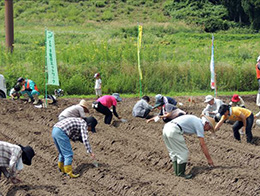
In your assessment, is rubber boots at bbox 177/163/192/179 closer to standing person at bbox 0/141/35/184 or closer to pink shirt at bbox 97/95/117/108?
→ standing person at bbox 0/141/35/184

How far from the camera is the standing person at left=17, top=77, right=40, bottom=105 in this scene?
59.5 feet

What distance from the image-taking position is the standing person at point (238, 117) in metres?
12.1

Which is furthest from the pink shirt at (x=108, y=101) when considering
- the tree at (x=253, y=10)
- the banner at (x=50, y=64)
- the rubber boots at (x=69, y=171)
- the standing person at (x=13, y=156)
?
the tree at (x=253, y=10)

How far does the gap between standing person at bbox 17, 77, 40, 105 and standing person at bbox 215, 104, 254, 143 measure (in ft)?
26.4

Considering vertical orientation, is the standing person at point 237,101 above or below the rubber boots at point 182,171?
above

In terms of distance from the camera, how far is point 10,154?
8.70 meters

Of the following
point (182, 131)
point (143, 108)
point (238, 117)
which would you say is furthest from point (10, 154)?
point (143, 108)

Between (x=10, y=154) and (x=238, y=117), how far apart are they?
6297mm

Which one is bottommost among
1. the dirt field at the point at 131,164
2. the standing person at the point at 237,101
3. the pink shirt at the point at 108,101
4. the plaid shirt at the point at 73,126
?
the dirt field at the point at 131,164

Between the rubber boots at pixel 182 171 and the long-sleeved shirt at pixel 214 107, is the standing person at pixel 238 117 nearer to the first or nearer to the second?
the long-sleeved shirt at pixel 214 107

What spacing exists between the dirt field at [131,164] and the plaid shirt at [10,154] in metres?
0.81

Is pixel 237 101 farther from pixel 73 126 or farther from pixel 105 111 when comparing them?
pixel 73 126

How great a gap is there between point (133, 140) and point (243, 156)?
310 centimetres

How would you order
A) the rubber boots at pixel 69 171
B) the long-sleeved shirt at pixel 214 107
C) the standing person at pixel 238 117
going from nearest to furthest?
the rubber boots at pixel 69 171, the standing person at pixel 238 117, the long-sleeved shirt at pixel 214 107
